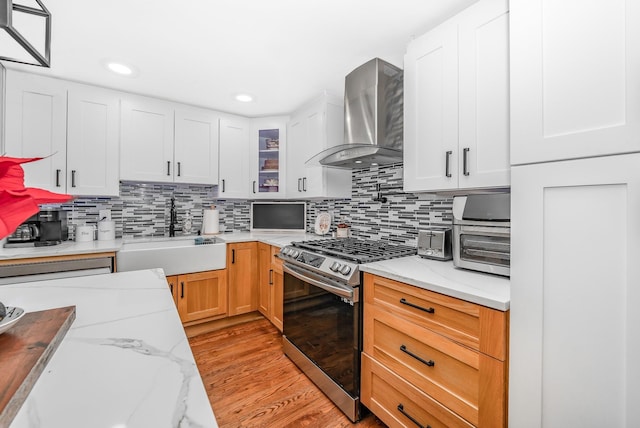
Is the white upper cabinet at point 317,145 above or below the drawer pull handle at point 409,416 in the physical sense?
above

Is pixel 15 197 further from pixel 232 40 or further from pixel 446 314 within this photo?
pixel 232 40

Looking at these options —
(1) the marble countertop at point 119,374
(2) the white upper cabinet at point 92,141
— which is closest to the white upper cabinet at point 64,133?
(2) the white upper cabinet at point 92,141

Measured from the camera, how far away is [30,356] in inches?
23.2

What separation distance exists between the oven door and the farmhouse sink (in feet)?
2.73

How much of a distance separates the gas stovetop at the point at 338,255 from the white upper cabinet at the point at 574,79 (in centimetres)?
93

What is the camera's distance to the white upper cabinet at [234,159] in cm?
312

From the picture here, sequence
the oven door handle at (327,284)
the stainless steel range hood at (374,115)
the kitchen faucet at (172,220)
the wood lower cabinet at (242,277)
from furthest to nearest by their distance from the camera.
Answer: the kitchen faucet at (172,220) < the wood lower cabinet at (242,277) < the stainless steel range hood at (374,115) < the oven door handle at (327,284)

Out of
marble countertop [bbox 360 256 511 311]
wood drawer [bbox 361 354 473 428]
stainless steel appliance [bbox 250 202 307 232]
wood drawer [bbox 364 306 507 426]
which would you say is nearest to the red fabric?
marble countertop [bbox 360 256 511 311]

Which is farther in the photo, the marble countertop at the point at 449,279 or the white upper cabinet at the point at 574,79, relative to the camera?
the marble countertop at the point at 449,279

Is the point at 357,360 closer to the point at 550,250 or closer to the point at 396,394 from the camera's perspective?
the point at 396,394

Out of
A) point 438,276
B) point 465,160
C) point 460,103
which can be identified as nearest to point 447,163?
point 465,160

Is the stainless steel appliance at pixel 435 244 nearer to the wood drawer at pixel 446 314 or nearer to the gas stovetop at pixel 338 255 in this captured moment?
the gas stovetop at pixel 338 255

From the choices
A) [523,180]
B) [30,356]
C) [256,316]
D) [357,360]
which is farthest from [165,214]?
[523,180]

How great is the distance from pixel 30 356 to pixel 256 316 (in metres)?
2.50
